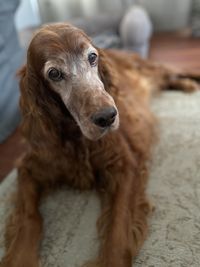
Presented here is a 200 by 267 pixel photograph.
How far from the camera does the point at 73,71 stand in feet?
4.53

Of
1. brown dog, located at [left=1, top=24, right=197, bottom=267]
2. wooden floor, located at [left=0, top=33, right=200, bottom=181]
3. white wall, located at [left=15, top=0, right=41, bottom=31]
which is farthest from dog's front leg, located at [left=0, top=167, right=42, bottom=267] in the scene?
white wall, located at [left=15, top=0, right=41, bottom=31]

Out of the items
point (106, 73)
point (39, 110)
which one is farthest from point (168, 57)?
point (39, 110)

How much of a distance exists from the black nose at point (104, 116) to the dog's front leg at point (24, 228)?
1.89 ft

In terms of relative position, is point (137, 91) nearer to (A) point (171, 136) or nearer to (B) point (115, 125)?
(A) point (171, 136)

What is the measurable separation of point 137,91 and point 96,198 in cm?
100

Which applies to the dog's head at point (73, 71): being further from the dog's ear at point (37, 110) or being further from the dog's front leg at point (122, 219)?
the dog's front leg at point (122, 219)

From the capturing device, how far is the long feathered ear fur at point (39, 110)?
1487 millimetres

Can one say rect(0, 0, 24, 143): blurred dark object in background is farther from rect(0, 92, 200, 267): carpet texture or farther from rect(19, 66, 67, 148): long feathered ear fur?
rect(19, 66, 67, 148): long feathered ear fur

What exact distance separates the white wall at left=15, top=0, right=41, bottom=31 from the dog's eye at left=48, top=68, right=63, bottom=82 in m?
2.94

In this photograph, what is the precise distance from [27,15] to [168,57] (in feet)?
6.20

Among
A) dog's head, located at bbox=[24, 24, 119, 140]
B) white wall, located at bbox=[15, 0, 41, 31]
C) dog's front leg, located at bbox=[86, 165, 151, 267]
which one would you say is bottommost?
dog's front leg, located at bbox=[86, 165, 151, 267]

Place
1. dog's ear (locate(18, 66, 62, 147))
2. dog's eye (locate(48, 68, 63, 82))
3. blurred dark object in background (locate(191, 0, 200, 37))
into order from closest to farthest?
dog's eye (locate(48, 68, 63, 82)) < dog's ear (locate(18, 66, 62, 147)) < blurred dark object in background (locate(191, 0, 200, 37))

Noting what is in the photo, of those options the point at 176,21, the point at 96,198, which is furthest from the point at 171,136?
the point at 176,21

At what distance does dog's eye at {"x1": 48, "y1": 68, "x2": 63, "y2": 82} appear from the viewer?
4.51ft
